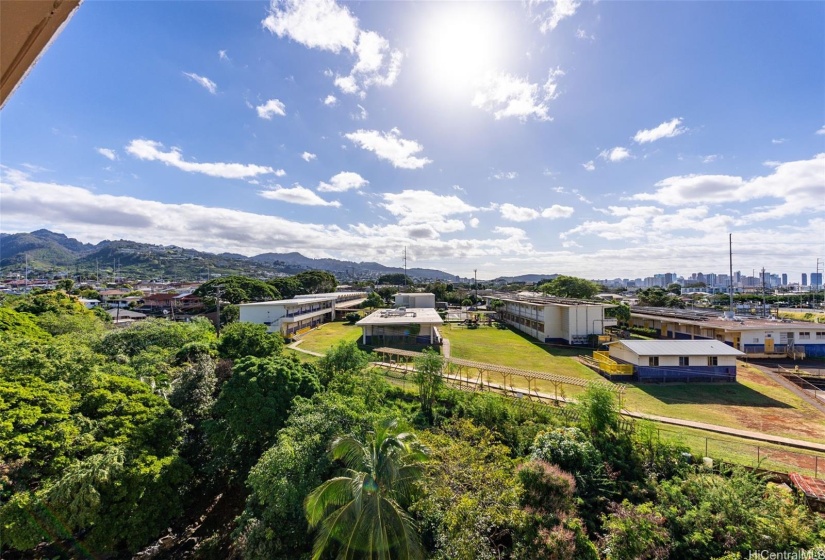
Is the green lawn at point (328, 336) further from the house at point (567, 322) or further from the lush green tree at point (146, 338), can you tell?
→ the house at point (567, 322)

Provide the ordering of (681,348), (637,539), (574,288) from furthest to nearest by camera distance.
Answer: (574,288), (681,348), (637,539)

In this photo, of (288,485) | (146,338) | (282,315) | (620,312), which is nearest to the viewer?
(288,485)

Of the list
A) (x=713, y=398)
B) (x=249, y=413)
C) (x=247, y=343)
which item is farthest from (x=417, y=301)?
(x=249, y=413)

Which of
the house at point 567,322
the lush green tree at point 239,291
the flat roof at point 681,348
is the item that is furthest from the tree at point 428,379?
the lush green tree at point 239,291

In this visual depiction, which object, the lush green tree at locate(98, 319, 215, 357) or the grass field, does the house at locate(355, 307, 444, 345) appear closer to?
the grass field

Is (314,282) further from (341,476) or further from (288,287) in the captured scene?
(341,476)

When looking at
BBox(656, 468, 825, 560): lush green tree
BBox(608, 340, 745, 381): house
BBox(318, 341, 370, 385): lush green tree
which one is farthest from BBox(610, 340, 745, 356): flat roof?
BBox(318, 341, 370, 385): lush green tree
